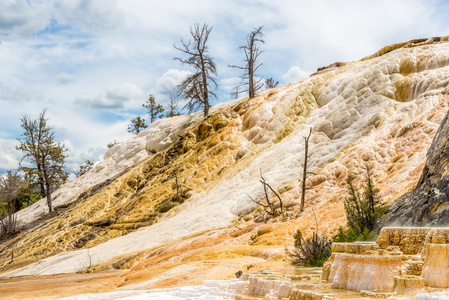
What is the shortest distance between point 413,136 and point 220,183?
38.0 ft

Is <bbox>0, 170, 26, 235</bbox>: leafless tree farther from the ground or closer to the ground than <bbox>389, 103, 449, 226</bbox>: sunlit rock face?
farther from the ground

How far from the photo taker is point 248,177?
78.5ft

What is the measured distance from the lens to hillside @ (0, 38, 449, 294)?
49.1ft

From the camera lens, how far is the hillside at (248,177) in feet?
49.1

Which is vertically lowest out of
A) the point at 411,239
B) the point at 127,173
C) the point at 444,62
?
the point at 411,239

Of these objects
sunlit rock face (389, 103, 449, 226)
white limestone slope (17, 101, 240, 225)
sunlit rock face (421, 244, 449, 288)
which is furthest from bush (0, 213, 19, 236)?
sunlit rock face (421, 244, 449, 288)

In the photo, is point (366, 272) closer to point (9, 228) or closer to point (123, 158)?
point (9, 228)

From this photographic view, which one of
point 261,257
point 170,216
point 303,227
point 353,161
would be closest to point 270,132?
point 170,216

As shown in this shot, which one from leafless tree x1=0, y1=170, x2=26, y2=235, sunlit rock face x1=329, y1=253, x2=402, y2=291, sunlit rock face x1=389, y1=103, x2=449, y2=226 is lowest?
sunlit rock face x1=329, y1=253, x2=402, y2=291

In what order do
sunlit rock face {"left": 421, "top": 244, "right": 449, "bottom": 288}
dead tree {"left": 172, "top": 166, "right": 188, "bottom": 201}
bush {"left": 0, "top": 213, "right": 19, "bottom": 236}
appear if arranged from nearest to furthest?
sunlit rock face {"left": 421, "top": 244, "right": 449, "bottom": 288} < dead tree {"left": 172, "top": 166, "right": 188, "bottom": 201} < bush {"left": 0, "top": 213, "right": 19, "bottom": 236}

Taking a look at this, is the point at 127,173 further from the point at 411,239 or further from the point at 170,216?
the point at 411,239

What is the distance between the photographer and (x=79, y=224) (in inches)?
1197

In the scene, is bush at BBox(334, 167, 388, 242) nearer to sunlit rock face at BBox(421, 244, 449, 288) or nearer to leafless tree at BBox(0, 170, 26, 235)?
sunlit rock face at BBox(421, 244, 449, 288)

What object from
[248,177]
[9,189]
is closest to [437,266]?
[248,177]
